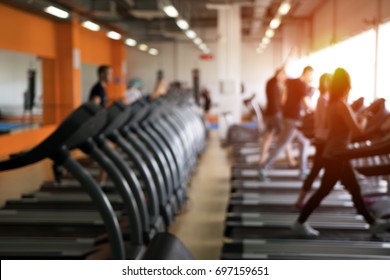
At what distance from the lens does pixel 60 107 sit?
13.3 m

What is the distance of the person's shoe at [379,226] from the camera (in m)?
3.05

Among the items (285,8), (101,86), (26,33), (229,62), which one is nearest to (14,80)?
(26,33)

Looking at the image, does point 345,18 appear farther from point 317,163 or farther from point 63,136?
point 317,163

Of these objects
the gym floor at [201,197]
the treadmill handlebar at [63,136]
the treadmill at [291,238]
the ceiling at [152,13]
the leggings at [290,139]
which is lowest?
the gym floor at [201,197]

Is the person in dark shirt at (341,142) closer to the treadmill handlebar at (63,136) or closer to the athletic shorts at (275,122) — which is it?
the treadmill handlebar at (63,136)

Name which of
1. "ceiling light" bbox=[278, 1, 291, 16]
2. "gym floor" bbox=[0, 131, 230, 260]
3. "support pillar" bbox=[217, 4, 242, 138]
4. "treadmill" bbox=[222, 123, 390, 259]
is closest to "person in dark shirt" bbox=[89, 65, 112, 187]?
"gym floor" bbox=[0, 131, 230, 260]

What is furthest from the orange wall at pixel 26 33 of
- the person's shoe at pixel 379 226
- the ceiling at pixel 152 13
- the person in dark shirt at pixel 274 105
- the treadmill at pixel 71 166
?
the person's shoe at pixel 379 226

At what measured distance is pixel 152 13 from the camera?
1138 cm

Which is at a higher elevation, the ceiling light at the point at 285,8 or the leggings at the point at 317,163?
the ceiling light at the point at 285,8

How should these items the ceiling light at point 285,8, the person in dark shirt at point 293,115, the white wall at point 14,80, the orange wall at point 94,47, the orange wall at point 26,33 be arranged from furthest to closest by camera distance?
the orange wall at point 94,47
the white wall at point 14,80
the orange wall at point 26,33
the ceiling light at point 285,8
the person in dark shirt at point 293,115

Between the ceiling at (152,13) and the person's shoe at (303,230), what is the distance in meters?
1.65
